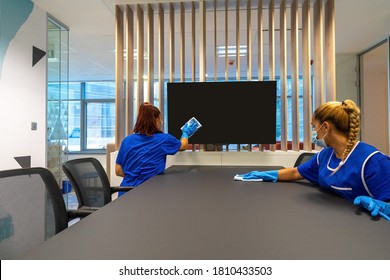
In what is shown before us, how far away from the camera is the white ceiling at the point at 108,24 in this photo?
3033mm

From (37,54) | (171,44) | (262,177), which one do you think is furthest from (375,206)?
(37,54)

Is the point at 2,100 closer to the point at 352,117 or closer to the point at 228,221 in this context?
the point at 228,221

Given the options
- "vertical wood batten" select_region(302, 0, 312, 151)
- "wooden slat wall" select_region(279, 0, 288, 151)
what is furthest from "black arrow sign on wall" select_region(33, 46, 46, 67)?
"vertical wood batten" select_region(302, 0, 312, 151)

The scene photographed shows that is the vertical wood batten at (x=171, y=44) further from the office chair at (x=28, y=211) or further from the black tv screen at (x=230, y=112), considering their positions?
the office chair at (x=28, y=211)

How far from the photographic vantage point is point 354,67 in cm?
511

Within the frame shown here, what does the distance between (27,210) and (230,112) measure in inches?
79.2

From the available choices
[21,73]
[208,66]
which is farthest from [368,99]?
[21,73]

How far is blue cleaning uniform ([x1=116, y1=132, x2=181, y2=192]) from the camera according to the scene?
1.85 m

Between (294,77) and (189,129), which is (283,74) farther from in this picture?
(189,129)

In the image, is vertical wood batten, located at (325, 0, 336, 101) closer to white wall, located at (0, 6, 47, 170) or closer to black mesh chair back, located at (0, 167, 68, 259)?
black mesh chair back, located at (0, 167, 68, 259)

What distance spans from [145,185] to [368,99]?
5.56m

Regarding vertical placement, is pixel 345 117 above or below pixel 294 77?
below

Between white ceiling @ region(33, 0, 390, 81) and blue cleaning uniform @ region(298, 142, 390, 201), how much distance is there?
7.56 feet

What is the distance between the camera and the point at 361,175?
3.42 ft
